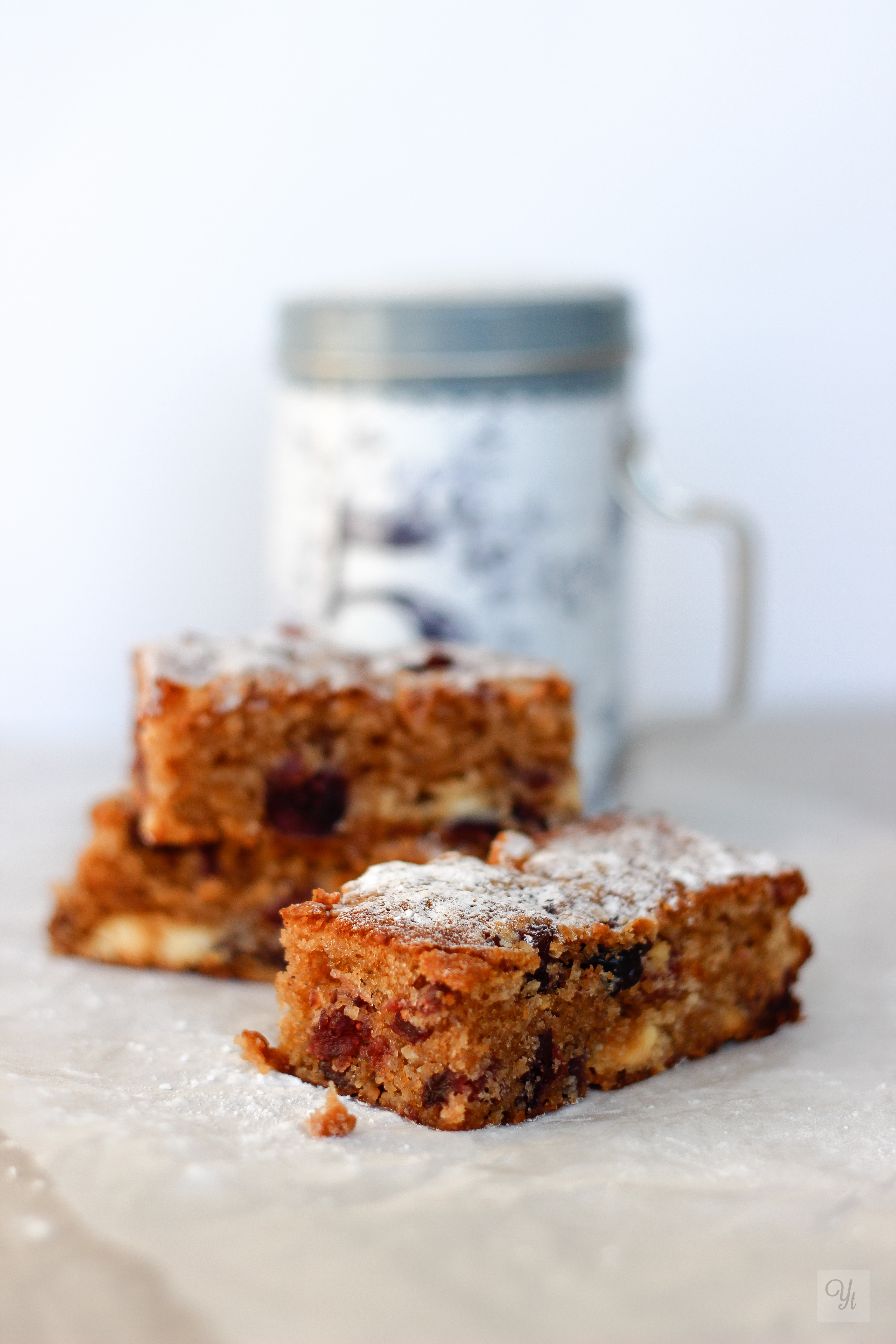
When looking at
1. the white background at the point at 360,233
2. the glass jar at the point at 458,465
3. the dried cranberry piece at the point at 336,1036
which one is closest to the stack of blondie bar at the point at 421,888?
the dried cranberry piece at the point at 336,1036

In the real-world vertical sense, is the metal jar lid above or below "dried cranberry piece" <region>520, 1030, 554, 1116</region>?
above

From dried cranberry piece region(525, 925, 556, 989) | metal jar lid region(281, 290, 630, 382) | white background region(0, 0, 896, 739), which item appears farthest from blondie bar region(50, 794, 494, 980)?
white background region(0, 0, 896, 739)

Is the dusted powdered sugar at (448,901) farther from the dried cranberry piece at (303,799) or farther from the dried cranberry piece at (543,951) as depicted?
the dried cranberry piece at (303,799)

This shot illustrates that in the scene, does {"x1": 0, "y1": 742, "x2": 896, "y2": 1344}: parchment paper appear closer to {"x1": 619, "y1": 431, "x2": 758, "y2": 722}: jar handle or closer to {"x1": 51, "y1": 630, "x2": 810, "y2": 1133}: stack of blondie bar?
{"x1": 51, "y1": 630, "x2": 810, "y2": 1133}: stack of blondie bar

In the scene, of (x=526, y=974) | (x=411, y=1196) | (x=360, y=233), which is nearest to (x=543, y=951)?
(x=526, y=974)

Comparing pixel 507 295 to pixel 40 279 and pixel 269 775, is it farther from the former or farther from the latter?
pixel 40 279

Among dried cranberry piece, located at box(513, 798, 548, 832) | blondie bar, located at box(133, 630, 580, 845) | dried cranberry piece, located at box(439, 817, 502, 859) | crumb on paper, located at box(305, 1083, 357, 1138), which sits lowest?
crumb on paper, located at box(305, 1083, 357, 1138)

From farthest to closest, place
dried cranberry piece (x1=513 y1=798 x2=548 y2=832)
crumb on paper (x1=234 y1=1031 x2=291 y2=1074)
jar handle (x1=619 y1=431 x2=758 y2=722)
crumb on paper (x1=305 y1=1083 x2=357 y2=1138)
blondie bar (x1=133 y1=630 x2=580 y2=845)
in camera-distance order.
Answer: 1. jar handle (x1=619 y1=431 x2=758 y2=722)
2. dried cranberry piece (x1=513 y1=798 x2=548 y2=832)
3. blondie bar (x1=133 y1=630 x2=580 y2=845)
4. crumb on paper (x1=234 y1=1031 x2=291 y2=1074)
5. crumb on paper (x1=305 y1=1083 x2=357 y2=1138)
